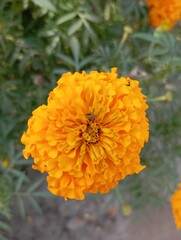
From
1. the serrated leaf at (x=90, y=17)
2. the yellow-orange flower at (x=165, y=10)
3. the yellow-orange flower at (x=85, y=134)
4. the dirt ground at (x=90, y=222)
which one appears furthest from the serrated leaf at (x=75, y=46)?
the dirt ground at (x=90, y=222)

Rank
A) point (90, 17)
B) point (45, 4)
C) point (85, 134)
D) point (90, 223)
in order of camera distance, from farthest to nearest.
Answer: point (90, 223) → point (90, 17) → point (45, 4) → point (85, 134)

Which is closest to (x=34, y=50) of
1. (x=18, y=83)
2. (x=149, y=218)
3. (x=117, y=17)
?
(x=18, y=83)

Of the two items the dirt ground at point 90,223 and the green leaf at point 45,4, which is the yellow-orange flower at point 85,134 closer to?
the green leaf at point 45,4

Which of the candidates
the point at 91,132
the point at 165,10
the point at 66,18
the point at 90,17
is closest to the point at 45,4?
the point at 66,18

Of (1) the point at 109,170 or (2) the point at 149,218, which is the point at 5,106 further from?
(2) the point at 149,218

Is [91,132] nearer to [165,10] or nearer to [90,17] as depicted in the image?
[90,17]

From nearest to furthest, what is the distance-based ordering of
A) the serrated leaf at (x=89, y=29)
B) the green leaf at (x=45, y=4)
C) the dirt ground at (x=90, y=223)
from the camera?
the green leaf at (x=45, y=4)
the serrated leaf at (x=89, y=29)
the dirt ground at (x=90, y=223)
